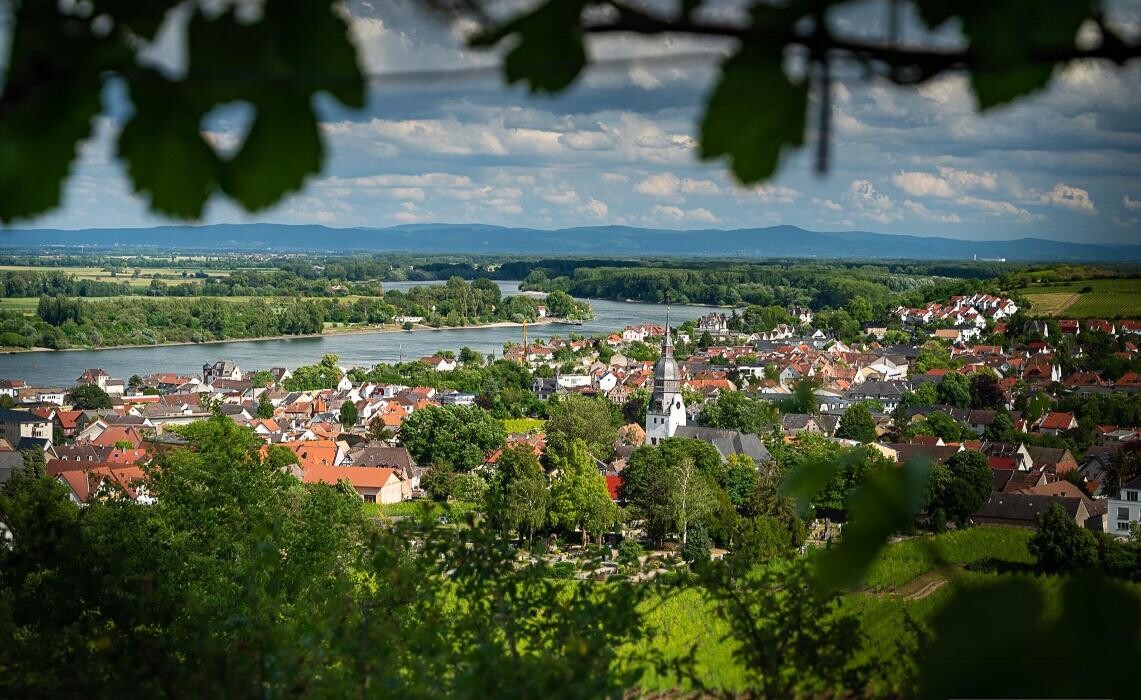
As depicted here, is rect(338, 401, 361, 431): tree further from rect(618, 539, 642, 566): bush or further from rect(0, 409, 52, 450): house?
rect(618, 539, 642, 566): bush

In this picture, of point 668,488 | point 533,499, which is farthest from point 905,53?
point 668,488

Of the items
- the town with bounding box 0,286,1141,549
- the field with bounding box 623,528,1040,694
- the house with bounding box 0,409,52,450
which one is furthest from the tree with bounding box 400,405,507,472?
the field with bounding box 623,528,1040,694

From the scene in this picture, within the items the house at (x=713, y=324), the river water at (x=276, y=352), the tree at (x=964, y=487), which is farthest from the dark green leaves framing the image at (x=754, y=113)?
the house at (x=713, y=324)

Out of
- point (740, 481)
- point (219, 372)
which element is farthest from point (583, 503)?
point (219, 372)

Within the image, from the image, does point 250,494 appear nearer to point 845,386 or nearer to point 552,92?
point 552,92

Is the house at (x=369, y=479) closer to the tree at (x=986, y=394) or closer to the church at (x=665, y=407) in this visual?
the church at (x=665, y=407)
